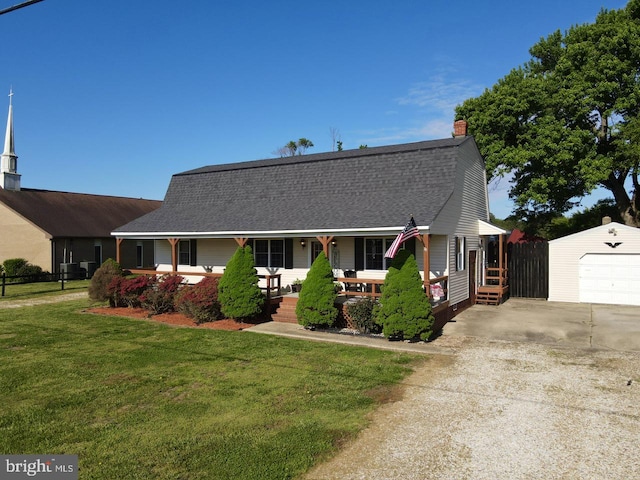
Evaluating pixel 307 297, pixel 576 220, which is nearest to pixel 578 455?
pixel 307 297

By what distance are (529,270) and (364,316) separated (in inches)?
418

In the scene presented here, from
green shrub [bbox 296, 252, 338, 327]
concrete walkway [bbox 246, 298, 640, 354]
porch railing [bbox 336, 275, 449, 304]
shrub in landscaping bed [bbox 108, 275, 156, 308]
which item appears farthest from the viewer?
shrub in landscaping bed [bbox 108, 275, 156, 308]

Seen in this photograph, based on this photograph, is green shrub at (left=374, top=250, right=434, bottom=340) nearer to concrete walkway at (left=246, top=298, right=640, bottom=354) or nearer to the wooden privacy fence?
concrete walkway at (left=246, top=298, right=640, bottom=354)

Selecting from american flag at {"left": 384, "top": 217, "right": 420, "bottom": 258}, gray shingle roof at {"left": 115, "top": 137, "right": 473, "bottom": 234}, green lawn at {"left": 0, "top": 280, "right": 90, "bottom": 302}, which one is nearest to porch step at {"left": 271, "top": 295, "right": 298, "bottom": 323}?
gray shingle roof at {"left": 115, "top": 137, "right": 473, "bottom": 234}

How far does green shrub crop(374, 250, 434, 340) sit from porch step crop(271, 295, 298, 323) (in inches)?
140

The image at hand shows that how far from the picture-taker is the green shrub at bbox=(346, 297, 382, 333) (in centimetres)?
1214

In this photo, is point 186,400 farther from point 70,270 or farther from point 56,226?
point 56,226

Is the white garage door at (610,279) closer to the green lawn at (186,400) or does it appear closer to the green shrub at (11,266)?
the green lawn at (186,400)

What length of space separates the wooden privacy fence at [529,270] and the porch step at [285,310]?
34.9 feet

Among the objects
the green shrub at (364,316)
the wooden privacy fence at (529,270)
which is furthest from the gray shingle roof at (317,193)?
the wooden privacy fence at (529,270)

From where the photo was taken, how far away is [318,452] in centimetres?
525

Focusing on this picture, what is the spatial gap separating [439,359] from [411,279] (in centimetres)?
227

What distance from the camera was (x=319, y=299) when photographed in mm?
12531

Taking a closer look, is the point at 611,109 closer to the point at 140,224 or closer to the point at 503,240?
the point at 503,240
